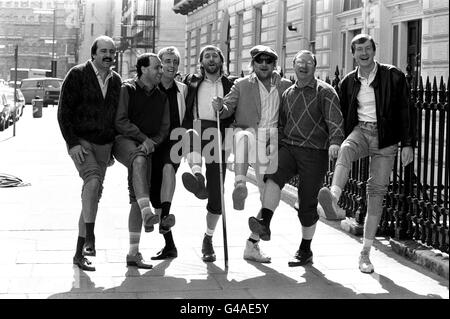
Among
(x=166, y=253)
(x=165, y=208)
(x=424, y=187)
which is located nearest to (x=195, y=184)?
(x=165, y=208)

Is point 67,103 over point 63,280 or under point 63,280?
over

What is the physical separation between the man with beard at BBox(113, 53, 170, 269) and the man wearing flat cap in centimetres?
57

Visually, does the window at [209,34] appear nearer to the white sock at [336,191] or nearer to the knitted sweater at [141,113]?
the knitted sweater at [141,113]

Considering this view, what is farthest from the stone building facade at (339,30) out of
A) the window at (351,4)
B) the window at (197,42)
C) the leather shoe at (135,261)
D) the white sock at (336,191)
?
the window at (197,42)

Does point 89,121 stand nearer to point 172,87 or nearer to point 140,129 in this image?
point 140,129

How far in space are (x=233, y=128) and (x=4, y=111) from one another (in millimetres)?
22197

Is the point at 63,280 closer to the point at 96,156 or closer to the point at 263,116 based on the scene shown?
the point at 96,156

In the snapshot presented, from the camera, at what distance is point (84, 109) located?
20.7ft

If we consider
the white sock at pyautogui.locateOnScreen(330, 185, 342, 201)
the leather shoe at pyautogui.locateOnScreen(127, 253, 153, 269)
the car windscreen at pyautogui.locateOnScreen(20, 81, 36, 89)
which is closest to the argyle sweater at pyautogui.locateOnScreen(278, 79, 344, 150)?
the white sock at pyautogui.locateOnScreen(330, 185, 342, 201)

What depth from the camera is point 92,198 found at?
632 cm

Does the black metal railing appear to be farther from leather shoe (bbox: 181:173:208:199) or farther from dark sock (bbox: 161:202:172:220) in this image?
dark sock (bbox: 161:202:172:220)

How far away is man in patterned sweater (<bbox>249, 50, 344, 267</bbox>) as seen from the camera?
20.9ft

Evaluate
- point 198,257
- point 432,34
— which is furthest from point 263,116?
point 432,34
